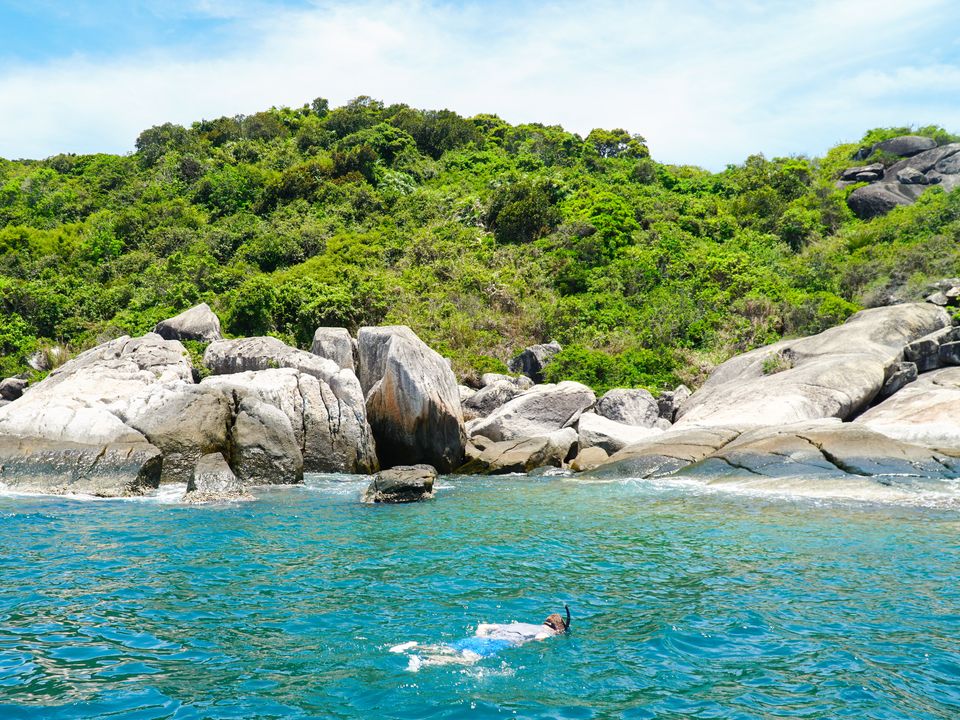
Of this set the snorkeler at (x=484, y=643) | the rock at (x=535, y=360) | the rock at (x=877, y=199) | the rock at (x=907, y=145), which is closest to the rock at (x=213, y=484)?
the snorkeler at (x=484, y=643)

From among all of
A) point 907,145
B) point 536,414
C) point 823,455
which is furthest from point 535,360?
point 907,145

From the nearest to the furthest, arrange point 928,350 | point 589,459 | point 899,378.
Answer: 1. point 589,459
2. point 899,378
3. point 928,350

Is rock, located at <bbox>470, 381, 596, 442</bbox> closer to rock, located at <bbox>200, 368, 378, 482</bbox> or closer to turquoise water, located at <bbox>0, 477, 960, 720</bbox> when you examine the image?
rock, located at <bbox>200, 368, 378, 482</bbox>

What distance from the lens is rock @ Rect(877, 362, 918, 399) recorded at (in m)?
24.2

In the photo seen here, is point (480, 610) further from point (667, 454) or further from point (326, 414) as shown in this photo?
point (326, 414)

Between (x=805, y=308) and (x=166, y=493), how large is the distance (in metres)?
31.7

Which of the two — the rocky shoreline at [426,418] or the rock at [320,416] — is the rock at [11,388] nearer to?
the rocky shoreline at [426,418]

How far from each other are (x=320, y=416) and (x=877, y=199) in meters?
51.5

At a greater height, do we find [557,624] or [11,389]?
[11,389]

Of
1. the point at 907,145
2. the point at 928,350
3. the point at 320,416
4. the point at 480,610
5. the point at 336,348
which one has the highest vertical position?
the point at 907,145

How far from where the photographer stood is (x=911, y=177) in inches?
2313

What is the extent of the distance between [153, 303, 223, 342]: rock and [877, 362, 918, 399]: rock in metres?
27.5

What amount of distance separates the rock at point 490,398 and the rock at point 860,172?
47.7 m

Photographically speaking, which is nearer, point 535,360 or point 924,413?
point 924,413
